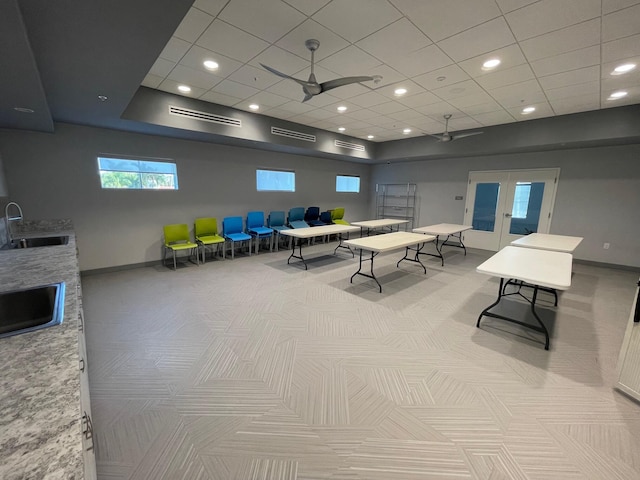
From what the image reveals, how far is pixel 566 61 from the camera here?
9.73ft

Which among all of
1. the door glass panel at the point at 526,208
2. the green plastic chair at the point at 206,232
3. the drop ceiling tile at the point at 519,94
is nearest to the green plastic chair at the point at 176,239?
the green plastic chair at the point at 206,232

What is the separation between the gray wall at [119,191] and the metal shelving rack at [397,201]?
3917mm

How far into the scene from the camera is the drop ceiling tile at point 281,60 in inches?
115

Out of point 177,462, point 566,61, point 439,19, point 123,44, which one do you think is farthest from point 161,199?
point 566,61

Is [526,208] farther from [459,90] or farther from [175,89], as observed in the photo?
[175,89]

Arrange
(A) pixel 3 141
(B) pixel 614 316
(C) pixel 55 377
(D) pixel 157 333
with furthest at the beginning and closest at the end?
(A) pixel 3 141, (B) pixel 614 316, (D) pixel 157 333, (C) pixel 55 377

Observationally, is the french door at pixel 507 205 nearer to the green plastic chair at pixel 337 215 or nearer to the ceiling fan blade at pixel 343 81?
the green plastic chair at pixel 337 215

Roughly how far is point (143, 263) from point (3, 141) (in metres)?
2.54

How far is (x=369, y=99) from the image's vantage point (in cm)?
428

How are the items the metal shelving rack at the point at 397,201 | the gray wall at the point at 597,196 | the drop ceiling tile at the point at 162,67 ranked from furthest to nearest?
the metal shelving rack at the point at 397,201
the gray wall at the point at 597,196
the drop ceiling tile at the point at 162,67

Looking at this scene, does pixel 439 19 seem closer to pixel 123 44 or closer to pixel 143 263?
pixel 123 44

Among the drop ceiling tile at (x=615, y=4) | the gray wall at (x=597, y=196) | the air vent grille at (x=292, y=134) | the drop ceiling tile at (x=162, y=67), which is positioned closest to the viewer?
the drop ceiling tile at (x=615, y=4)

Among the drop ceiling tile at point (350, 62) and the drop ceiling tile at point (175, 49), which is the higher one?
the drop ceiling tile at point (350, 62)

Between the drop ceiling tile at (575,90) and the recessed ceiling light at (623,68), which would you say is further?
the drop ceiling tile at (575,90)
